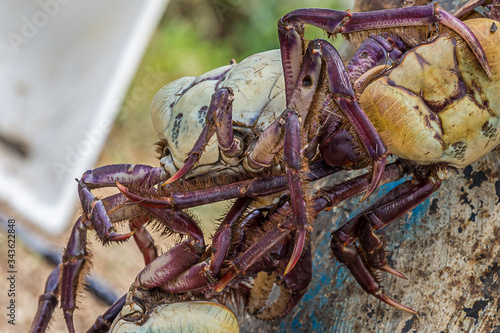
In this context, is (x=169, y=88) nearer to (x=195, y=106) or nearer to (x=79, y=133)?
(x=195, y=106)

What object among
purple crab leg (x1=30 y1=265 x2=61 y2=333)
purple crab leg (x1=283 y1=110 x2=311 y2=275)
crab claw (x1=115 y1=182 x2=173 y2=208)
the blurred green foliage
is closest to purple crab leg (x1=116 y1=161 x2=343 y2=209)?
crab claw (x1=115 y1=182 x2=173 y2=208)

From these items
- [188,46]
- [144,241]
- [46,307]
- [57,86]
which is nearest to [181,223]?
[144,241]

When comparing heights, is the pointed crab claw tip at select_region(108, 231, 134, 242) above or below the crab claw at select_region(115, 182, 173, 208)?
below

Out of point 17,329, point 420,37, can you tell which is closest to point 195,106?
point 420,37

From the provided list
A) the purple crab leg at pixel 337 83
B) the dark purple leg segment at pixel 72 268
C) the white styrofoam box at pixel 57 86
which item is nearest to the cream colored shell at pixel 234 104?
the purple crab leg at pixel 337 83

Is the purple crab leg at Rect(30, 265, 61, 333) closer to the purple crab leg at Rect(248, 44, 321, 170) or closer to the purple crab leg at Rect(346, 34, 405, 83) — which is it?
the purple crab leg at Rect(248, 44, 321, 170)

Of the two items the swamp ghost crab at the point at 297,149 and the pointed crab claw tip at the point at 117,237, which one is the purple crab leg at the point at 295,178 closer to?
the swamp ghost crab at the point at 297,149

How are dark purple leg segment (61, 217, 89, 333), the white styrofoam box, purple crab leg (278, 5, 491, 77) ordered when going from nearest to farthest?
1. purple crab leg (278, 5, 491, 77)
2. dark purple leg segment (61, 217, 89, 333)
3. the white styrofoam box
